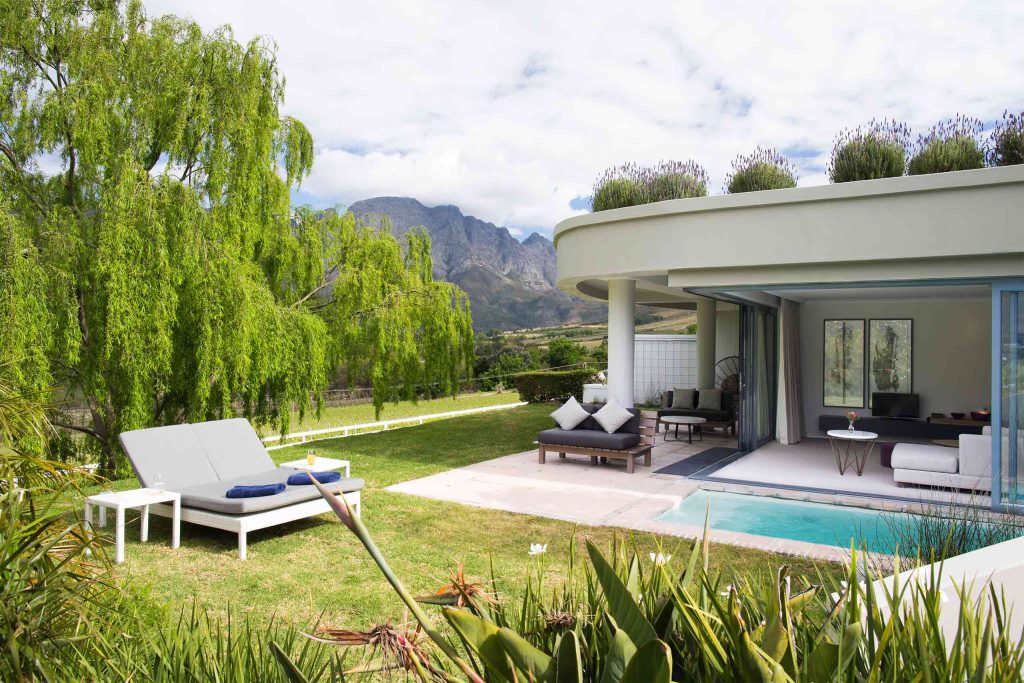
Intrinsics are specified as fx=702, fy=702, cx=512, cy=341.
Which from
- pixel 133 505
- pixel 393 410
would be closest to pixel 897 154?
pixel 133 505

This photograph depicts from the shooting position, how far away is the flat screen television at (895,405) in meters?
13.3

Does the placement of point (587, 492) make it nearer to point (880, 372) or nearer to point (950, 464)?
point (950, 464)

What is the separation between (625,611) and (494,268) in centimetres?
9939

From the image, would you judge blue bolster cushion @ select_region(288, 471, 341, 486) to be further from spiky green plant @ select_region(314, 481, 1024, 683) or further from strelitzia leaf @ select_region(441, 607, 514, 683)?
strelitzia leaf @ select_region(441, 607, 514, 683)

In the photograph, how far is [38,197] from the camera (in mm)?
9258

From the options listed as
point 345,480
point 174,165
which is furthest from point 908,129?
point 174,165

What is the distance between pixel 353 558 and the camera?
5992mm

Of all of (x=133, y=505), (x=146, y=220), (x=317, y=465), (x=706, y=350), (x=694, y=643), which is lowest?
(x=133, y=505)

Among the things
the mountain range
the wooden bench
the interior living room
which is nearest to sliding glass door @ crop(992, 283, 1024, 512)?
the interior living room

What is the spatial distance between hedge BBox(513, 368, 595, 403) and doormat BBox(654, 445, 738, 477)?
8346 millimetres

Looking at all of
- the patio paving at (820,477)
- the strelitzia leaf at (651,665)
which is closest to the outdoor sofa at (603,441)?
the patio paving at (820,477)

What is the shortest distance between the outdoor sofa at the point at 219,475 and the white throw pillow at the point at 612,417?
180 inches

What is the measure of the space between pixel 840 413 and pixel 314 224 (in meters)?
10.7

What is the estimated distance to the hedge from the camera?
20609 mm
